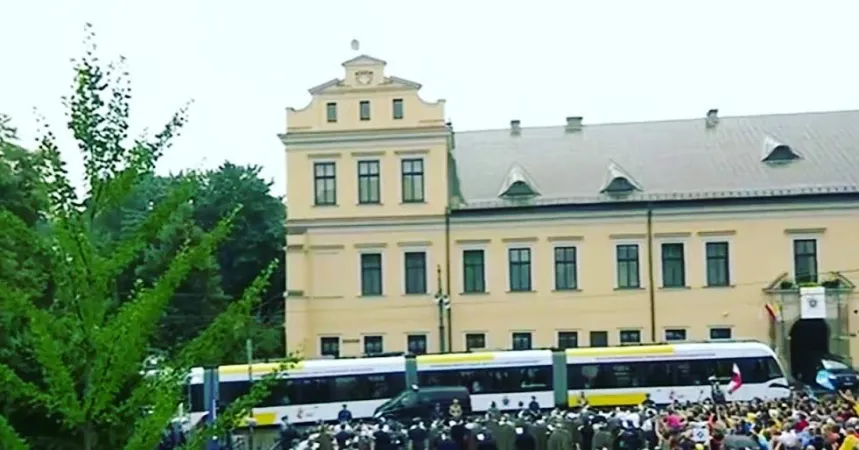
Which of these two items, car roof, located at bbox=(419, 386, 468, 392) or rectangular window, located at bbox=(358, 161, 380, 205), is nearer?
car roof, located at bbox=(419, 386, 468, 392)

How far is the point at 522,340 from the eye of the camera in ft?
147

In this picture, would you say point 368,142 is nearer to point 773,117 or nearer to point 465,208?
point 465,208

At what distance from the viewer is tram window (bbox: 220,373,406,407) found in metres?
36.1

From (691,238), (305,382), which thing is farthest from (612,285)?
(305,382)

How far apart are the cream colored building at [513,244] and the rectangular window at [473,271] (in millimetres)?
52

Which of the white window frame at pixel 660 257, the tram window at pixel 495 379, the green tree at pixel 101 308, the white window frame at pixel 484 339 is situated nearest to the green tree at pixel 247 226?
the white window frame at pixel 484 339

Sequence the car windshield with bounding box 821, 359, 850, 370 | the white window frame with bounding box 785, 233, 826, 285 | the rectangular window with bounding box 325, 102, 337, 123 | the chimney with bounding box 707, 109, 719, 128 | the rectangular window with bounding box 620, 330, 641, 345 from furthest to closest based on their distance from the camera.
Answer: the chimney with bounding box 707, 109, 719, 128 < the rectangular window with bounding box 325, 102, 337, 123 < the rectangular window with bounding box 620, 330, 641, 345 < the white window frame with bounding box 785, 233, 826, 285 < the car windshield with bounding box 821, 359, 850, 370

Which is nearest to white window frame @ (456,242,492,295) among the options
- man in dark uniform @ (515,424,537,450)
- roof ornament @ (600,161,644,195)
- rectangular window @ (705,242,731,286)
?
roof ornament @ (600,161,644,195)

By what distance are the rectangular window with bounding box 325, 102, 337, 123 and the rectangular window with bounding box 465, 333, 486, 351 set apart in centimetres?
924

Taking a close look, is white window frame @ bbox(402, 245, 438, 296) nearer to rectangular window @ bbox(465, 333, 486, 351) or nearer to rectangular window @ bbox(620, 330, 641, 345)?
rectangular window @ bbox(465, 333, 486, 351)

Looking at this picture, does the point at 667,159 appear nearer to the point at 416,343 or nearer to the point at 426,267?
the point at 426,267

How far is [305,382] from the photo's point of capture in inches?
1423

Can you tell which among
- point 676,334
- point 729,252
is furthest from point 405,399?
point 729,252

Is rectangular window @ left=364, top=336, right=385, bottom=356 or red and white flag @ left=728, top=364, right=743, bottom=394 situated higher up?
rectangular window @ left=364, top=336, right=385, bottom=356
